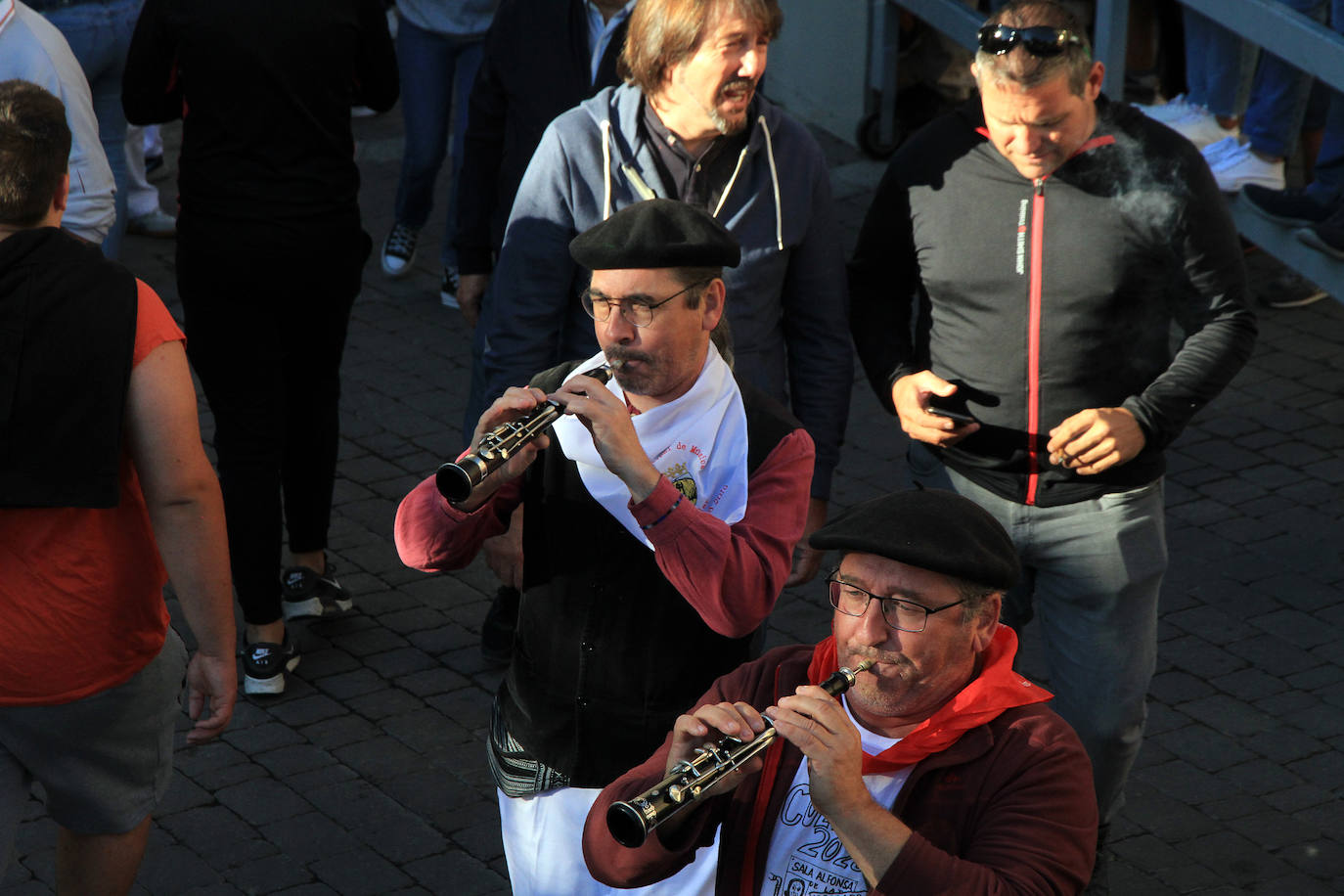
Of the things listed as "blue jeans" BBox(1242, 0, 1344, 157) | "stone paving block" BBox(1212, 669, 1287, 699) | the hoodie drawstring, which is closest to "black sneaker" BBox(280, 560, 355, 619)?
the hoodie drawstring

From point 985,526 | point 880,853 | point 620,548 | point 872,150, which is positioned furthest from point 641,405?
point 872,150

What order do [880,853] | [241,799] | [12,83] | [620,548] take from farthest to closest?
1. [241,799]
2. [12,83]
3. [620,548]
4. [880,853]

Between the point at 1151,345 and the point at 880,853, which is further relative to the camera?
the point at 1151,345

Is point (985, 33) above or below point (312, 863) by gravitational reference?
above

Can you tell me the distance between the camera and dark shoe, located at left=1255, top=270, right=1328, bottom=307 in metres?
8.27

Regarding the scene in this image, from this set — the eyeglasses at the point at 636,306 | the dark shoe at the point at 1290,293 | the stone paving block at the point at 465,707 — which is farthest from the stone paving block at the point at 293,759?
the dark shoe at the point at 1290,293

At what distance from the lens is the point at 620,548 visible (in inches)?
133

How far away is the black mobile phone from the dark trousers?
1989mm

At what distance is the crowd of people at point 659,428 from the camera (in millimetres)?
2836

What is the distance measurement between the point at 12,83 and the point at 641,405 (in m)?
1.53

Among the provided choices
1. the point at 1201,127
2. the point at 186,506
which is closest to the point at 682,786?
the point at 186,506

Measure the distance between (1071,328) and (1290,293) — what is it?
4.66m

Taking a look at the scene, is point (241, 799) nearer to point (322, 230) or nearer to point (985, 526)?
point (322, 230)

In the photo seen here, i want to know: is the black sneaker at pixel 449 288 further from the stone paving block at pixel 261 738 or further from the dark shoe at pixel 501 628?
the stone paving block at pixel 261 738
